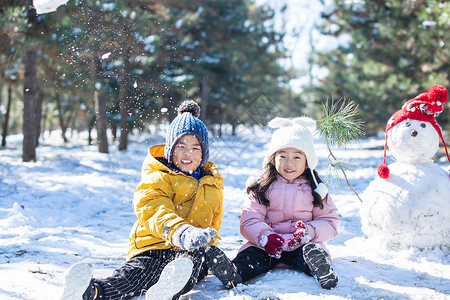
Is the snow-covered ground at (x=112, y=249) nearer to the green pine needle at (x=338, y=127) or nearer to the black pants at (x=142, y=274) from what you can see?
the black pants at (x=142, y=274)

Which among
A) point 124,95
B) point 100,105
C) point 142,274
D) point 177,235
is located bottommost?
point 142,274

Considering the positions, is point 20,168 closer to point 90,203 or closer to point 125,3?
point 90,203

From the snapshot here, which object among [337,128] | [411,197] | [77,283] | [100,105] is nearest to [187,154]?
[77,283]

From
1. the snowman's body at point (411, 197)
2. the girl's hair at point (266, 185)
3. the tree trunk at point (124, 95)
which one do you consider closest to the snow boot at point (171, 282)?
the girl's hair at point (266, 185)

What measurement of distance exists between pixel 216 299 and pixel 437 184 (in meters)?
2.04

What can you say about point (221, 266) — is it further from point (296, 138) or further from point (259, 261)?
point (296, 138)

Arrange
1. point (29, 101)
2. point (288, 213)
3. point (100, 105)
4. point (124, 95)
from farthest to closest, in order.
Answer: point (124, 95)
point (100, 105)
point (29, 101)
point (288, 213)

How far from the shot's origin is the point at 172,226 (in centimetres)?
246

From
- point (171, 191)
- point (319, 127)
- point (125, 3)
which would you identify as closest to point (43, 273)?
point (171, 191)

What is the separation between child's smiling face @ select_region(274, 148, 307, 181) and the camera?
3178 mm

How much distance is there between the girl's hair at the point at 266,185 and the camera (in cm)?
312

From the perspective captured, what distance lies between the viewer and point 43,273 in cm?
283

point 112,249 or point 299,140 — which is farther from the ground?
point 299,140

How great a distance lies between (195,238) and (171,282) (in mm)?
267
